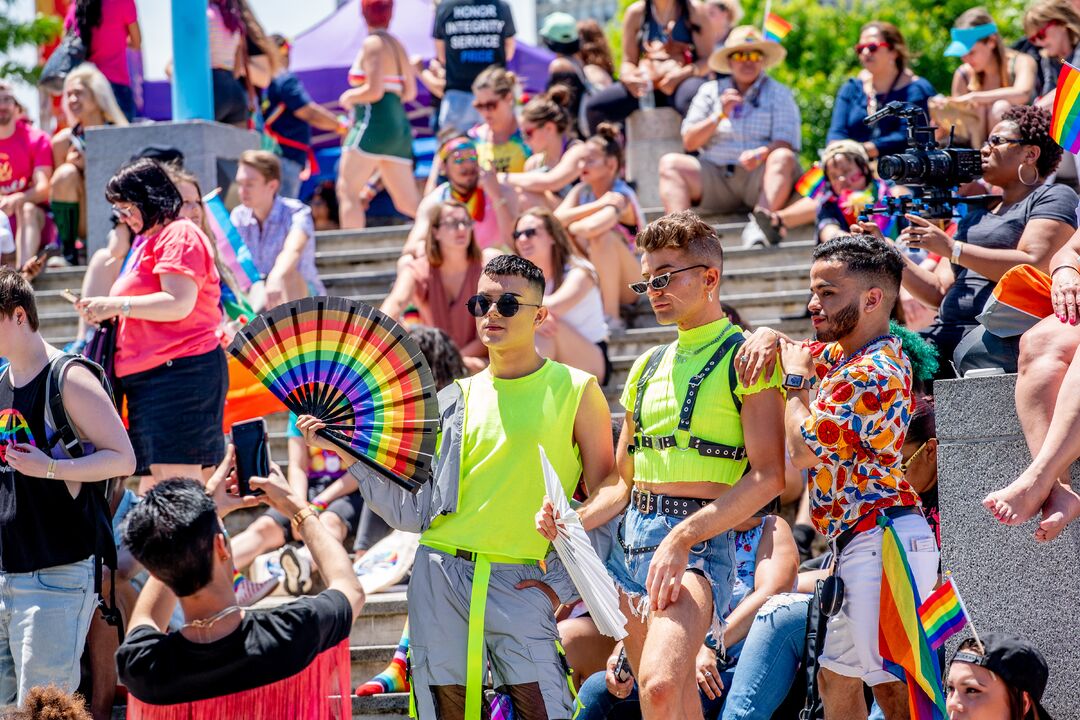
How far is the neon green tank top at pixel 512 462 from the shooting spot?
516 centimetres

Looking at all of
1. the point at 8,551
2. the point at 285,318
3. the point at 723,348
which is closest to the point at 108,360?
the point at 8,551

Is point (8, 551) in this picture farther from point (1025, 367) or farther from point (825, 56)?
point (825, 56)

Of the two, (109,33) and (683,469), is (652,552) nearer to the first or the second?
(683,469)

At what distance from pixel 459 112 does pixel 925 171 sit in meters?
6.08

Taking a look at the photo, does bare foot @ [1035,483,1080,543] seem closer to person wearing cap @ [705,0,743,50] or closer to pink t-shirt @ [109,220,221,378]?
pink t-shirt @ [109,220,221,378]

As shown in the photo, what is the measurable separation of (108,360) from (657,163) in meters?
5.94

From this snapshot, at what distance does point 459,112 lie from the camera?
11.6 metres

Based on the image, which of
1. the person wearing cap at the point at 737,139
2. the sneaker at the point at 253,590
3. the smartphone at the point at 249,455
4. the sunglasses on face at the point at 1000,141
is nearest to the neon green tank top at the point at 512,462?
the smartphone at the point at 249,455

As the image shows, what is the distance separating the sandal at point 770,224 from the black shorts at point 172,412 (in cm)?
441

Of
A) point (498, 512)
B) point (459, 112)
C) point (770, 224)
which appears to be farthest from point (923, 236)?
point (459, 112)

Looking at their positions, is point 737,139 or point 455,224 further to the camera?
point 737,139

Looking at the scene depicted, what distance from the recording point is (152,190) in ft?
21.7

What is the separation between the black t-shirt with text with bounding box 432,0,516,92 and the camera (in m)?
11.6

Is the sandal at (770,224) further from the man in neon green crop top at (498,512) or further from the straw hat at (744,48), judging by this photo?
the man in neon green crop top at (498,512)
